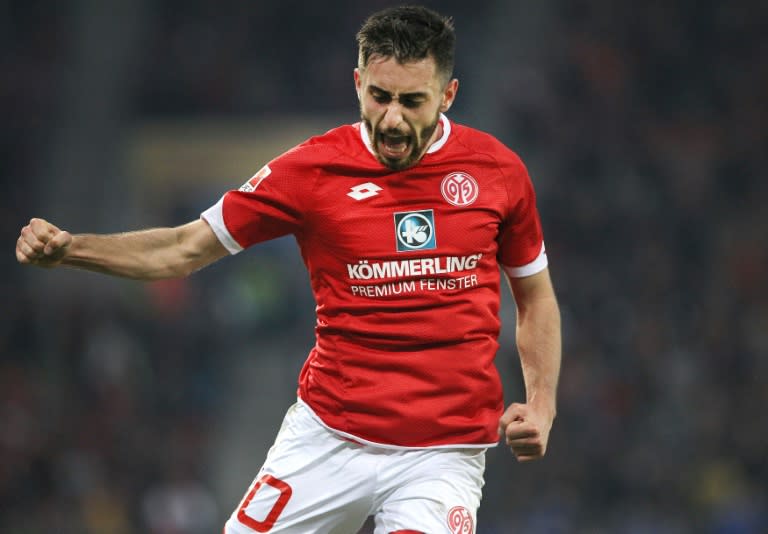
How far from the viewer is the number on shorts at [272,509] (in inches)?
129

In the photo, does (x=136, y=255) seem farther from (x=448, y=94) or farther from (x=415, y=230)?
(x=448, y=94)

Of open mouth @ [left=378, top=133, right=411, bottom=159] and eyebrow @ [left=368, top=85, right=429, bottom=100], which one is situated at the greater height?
eyebrow @ [left=368, top=85, right=429, bottom=100]

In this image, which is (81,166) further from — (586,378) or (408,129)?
(408,129)

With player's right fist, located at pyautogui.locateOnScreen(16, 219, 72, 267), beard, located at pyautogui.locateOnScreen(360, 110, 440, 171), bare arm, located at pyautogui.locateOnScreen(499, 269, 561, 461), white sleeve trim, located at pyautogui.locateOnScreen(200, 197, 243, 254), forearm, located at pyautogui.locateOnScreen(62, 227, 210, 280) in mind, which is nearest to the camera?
player's right fist, located at pyautogui.locateOnScreen(16, 219, 72, 267)

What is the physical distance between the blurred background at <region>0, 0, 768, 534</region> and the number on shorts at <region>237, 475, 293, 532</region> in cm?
510

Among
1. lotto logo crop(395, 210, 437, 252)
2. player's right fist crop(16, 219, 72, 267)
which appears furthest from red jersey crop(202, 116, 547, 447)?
player's right fist crop(16, 219, 72, 267)

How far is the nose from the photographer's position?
309 cm

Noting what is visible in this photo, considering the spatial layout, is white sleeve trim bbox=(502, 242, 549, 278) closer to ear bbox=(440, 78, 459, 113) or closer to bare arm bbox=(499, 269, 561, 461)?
bare arm bbox=(499, 269, 561, 461)

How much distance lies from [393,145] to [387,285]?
0.40 m

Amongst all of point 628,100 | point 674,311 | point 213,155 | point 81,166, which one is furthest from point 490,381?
point 213,155

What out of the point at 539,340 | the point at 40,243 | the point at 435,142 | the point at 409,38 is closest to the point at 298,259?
the point at 539,340

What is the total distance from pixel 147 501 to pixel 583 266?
4272 millimetres

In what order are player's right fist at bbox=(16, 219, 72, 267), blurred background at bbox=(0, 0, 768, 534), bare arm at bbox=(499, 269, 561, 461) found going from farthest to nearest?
blurred background at bbox=(0, 0, 768, 534)
bare arm at bbox=(499, 269, 561, 461)
player's right fist at bbox=(16, 219, 72, 267)

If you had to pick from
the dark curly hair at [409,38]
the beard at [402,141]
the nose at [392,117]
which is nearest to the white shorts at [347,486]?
the beard at [402,141]
